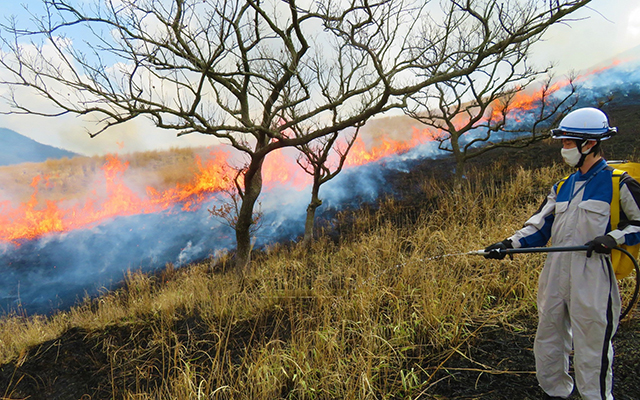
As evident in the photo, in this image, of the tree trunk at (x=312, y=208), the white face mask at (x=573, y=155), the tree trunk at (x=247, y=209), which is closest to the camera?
the white face mask at (x=573, y=155)

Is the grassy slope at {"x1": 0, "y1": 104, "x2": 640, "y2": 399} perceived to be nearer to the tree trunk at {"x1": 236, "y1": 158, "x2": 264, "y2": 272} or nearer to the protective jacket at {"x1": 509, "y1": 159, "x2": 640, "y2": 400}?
the protective jacket at {"x1": 509, "y1": 159, "x2": 640, "y2": 400}

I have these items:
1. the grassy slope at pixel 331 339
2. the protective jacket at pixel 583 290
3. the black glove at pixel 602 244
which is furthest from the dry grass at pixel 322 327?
the black glove at pixel 602 244

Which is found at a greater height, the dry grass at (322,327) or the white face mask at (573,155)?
the white face mask at (573,155)

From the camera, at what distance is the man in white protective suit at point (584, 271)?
2.03m

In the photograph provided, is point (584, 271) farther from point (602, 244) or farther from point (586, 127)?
point (586, 127)

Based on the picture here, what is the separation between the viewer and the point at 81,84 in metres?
4.97

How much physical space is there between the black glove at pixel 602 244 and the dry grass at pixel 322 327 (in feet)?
4.95

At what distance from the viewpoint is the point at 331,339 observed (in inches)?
110

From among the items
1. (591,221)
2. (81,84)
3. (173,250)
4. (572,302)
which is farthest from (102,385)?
(173,250)

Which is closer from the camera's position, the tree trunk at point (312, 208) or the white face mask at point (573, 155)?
the white face mask at point (573, 155)

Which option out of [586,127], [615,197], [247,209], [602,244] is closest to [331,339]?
[602,244]

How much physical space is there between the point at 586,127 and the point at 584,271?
103 cm

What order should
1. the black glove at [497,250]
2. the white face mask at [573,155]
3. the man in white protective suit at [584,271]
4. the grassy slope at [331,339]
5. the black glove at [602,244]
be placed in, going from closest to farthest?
the black glove at [602,244] < the man in white protective suit at [584,271] < the white face mask at [573,155] < the black glove at [497,250] < the grassy slope at [331,339]

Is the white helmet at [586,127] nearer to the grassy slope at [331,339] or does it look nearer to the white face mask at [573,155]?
the white face mask at [573,155]
